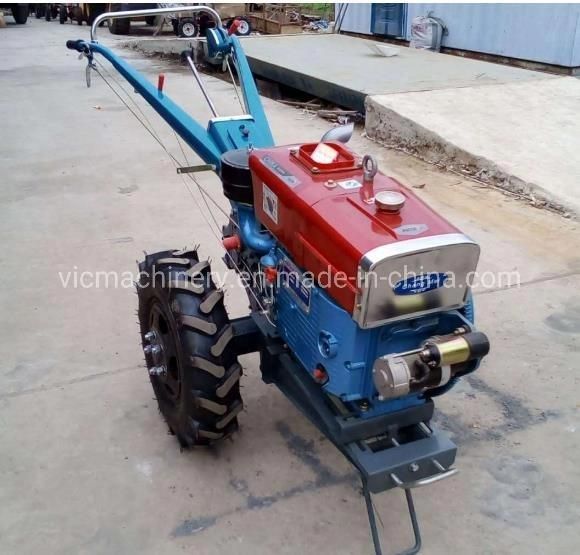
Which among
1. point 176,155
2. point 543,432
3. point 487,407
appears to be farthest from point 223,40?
point 176,155

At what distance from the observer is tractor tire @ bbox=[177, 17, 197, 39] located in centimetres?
1359

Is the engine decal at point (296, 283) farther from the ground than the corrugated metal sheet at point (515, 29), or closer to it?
farther from the ground

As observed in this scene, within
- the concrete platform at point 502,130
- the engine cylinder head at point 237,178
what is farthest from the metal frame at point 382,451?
the concrete platform at point 502,130

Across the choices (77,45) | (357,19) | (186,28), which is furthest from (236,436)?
(186,28)

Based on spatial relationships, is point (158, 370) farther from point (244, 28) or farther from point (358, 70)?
point (244, 28)

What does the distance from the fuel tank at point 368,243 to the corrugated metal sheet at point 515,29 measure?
721 cm

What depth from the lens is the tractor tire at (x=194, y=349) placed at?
6.77 ft

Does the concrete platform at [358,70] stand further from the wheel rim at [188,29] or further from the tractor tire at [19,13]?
the tractor tire at [19,13]

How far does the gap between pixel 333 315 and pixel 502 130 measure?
4537 millimetres

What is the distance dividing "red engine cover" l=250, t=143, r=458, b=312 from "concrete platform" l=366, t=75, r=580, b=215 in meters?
3.08

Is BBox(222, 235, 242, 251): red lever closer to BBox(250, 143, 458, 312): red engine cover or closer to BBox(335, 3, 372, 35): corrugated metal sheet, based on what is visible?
BBox(250, 143, 458, 312): red engine cover

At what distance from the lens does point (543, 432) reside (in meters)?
2.51

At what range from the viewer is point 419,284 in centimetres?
167

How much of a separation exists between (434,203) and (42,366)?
308 centimetres
